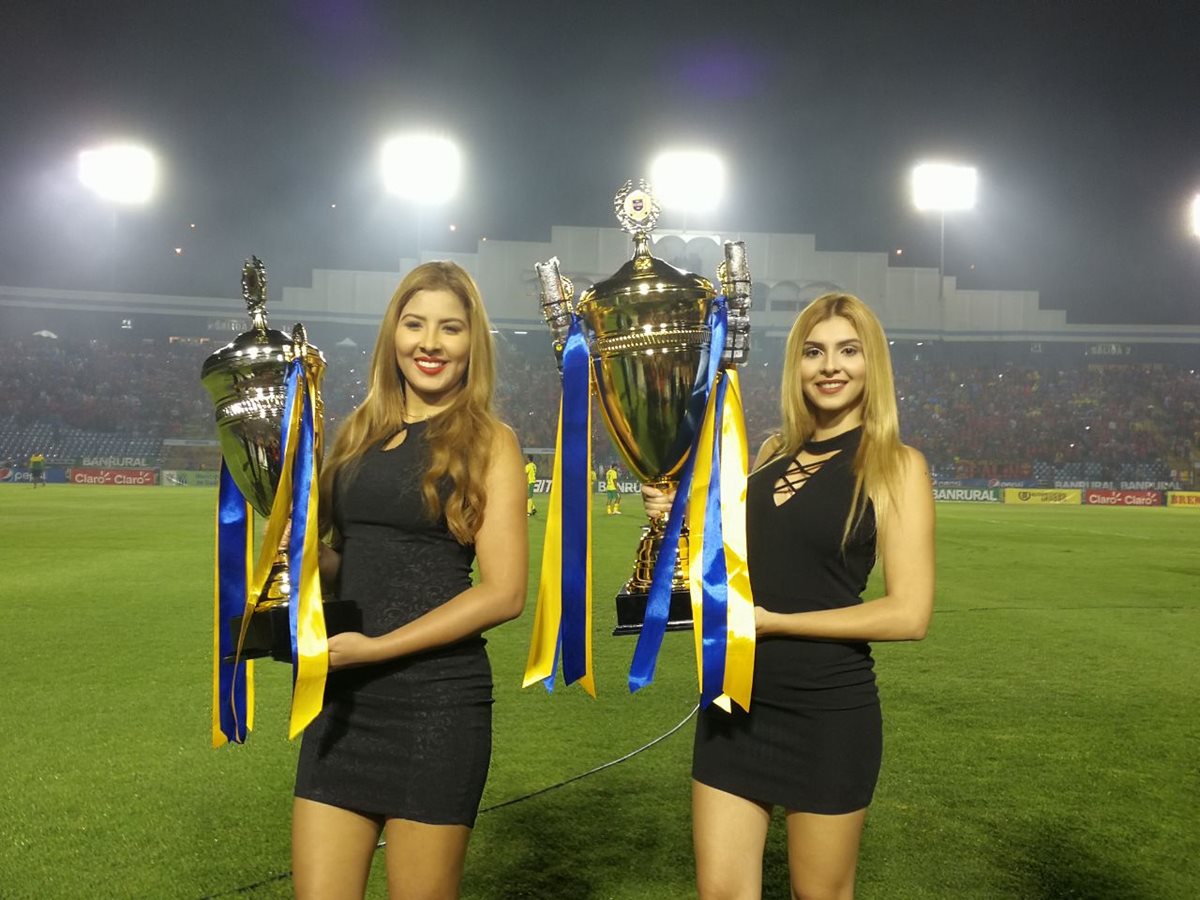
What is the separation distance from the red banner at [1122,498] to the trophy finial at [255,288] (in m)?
35.4

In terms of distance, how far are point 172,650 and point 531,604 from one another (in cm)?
348

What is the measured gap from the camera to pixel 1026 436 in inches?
1609

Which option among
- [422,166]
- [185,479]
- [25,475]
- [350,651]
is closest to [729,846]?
[350,651]

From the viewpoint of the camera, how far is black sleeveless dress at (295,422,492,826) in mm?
1789

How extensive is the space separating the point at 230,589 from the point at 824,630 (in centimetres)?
141

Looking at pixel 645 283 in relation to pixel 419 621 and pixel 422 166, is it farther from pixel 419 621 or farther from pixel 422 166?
pixel 422 166

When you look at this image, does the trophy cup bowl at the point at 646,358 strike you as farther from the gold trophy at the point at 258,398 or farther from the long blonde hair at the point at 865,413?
the gold trophy at the point at 258,398

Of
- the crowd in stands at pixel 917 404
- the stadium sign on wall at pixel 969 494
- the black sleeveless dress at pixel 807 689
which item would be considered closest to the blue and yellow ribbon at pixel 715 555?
the black sleeveless dress at pixel 807 689

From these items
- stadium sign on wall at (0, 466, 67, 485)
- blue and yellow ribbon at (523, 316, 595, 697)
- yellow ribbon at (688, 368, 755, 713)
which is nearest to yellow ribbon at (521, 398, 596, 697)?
blue and yellow ribbon at (523, 316, 595, 697)

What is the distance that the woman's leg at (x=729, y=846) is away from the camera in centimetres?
194

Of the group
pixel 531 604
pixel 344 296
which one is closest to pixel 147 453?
pixel 344 296

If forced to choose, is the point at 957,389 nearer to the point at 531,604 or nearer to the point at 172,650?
the point at 531,604

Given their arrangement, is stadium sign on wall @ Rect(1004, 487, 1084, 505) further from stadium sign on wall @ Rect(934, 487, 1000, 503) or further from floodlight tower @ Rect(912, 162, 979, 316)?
floodlight tower @ Rect(912, 162, 979, 316)

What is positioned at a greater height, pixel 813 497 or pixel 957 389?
pixel 957 389
